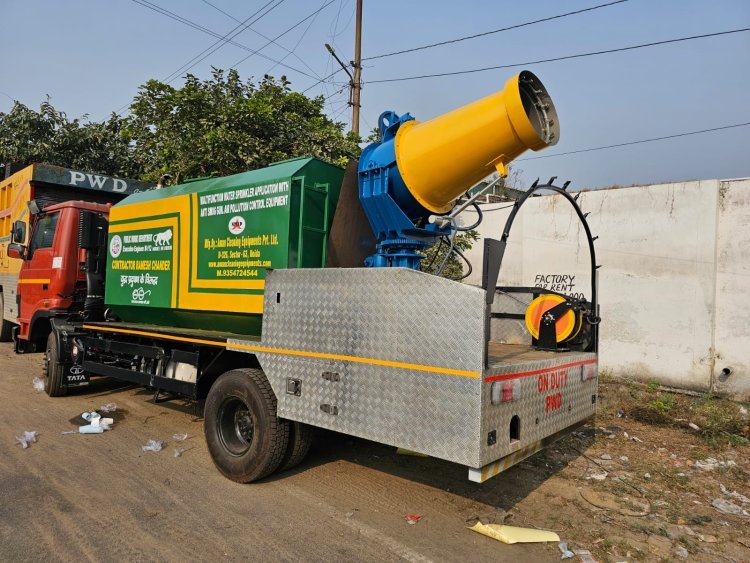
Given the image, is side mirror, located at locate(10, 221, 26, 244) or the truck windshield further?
side mirror, located at locate(10, 221, 26, 244)

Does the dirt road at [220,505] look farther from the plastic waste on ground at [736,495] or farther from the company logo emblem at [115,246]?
the company logo emblem at [115,246]

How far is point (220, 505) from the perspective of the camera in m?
3.85

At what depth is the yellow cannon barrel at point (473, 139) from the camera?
328 cm

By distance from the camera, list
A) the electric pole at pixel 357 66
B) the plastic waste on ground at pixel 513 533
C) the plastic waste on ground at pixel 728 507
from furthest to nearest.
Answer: the electric pole at pixel 357 66 < the plastic waste on ground at pixel 728 507 < the plastic waste on ground at pixel 513 533

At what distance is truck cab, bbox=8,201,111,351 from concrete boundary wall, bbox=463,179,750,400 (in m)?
5.99

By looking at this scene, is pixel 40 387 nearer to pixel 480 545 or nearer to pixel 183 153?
pixel 183 153

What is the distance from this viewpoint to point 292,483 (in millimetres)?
4301

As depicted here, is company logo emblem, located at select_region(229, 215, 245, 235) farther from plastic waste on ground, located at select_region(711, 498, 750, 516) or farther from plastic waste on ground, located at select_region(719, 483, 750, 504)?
plastic waste on ground, located at select_region(719, 483, 750, 504)

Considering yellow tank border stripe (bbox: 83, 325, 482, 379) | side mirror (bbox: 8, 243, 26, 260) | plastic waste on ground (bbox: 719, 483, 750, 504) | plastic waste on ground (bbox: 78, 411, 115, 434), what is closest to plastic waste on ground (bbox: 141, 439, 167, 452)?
plastic waste on ground (bbox: 78, 411, 115, 434)

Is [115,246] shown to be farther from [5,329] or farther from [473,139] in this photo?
[5,329]

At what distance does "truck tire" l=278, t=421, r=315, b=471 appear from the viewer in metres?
4.18

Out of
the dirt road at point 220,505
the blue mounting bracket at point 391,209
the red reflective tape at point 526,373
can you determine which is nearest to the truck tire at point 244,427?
the dirt road at point 220,505

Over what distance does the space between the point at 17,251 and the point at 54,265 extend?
1535 millimetres

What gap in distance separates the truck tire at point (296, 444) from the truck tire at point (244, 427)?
0.27 ft
